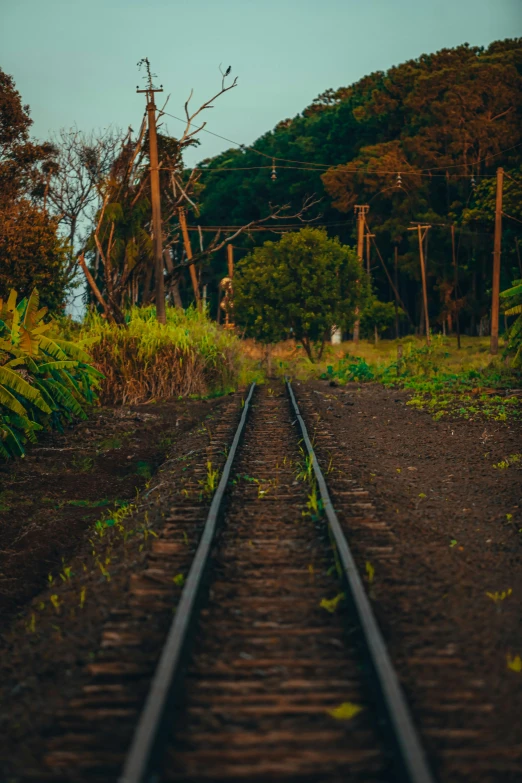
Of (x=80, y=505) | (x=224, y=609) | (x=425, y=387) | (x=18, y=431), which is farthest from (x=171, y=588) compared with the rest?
(x=425, y=387)

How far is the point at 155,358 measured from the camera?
17.0 meters

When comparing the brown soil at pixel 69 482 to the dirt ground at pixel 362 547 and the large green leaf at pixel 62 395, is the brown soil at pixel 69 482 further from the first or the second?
the large green leaf at pixel 62 395

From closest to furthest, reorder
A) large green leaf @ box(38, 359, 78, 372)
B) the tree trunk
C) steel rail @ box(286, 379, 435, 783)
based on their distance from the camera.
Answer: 1. steel rail @ box(286, 379, 435, 783)
2. large green leaf @ box(38, 359, 78, 372)
3. the tree trunk

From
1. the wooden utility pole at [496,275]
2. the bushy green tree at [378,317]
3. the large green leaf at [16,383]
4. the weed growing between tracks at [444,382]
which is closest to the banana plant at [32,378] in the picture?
the large green leaf at [16,383]

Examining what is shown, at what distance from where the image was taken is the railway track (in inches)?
121

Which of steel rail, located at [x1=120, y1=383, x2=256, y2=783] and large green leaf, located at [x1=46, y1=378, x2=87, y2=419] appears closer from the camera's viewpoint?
steel rail, located at [x1=120, y1=383, x2=256, y2=783]

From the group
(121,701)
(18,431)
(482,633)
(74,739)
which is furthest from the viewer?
(18,431)

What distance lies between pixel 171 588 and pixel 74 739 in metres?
1.74

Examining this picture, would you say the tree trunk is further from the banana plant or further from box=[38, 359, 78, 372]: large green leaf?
box=[38, 359, 78, 372]: large green leaf

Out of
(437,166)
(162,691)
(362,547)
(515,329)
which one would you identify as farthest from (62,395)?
(437,166)

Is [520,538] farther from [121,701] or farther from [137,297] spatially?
[137,297]

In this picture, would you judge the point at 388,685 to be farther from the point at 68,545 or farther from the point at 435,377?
the point at 435,377

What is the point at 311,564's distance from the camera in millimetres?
5449

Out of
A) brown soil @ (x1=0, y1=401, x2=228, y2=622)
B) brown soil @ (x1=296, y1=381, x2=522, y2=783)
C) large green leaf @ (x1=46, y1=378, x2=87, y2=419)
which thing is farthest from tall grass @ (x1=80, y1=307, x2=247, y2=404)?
brown soil @ (x1=296, y1=381, x2=522, y2=783)
